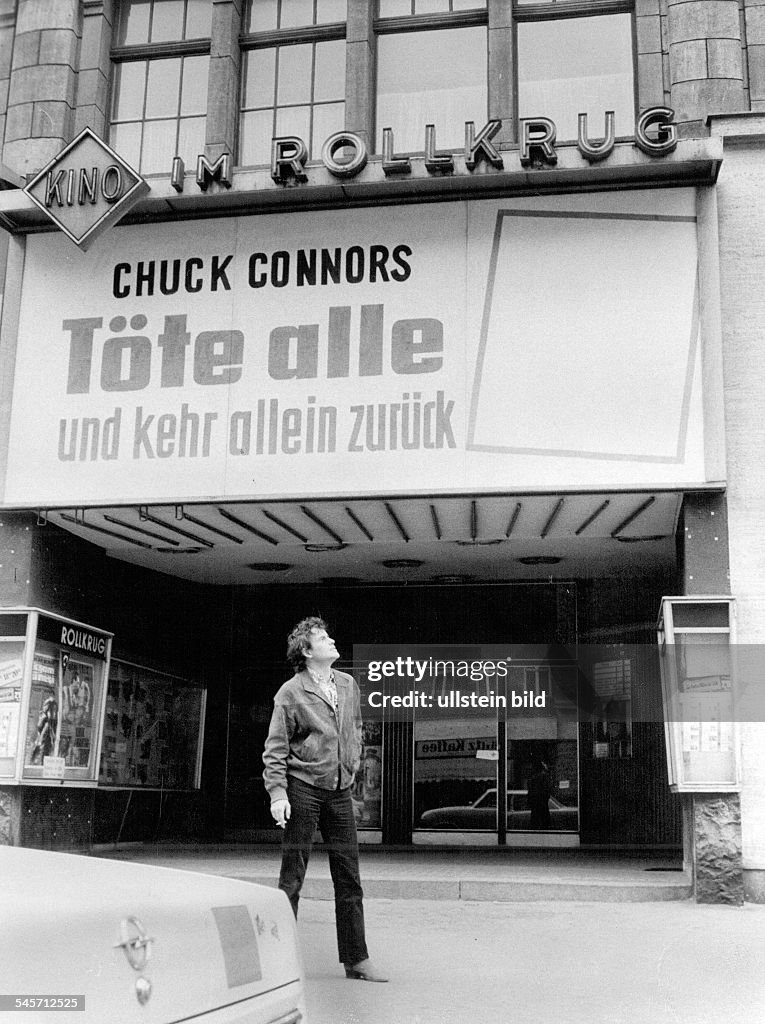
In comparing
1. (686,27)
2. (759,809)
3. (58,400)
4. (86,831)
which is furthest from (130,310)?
(759,809)

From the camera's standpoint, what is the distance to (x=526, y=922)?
327 inches

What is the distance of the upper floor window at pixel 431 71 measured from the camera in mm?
11602

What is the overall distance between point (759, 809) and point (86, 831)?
20.8 feet

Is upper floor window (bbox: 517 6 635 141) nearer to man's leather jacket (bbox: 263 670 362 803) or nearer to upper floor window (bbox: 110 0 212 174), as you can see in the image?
A: upper floor window (bbox: 110 0 212 174)

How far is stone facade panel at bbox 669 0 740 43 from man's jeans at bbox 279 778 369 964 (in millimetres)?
8285

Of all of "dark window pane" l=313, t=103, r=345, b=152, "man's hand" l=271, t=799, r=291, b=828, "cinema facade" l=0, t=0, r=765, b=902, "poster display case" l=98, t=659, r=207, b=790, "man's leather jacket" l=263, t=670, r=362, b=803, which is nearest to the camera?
"man's hand" l=271, t=799, r=291, b=828

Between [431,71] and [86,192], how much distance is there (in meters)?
3.80

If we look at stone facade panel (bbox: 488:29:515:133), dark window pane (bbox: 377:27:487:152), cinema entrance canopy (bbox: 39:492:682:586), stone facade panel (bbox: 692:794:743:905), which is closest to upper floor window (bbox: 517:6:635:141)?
stone facade panel (bbox: 488:29:515:133)

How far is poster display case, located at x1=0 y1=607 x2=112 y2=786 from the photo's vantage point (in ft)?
33.7

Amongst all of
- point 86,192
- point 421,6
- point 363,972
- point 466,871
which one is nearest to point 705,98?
point 421,6

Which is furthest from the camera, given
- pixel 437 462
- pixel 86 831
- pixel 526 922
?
pixel 86 831

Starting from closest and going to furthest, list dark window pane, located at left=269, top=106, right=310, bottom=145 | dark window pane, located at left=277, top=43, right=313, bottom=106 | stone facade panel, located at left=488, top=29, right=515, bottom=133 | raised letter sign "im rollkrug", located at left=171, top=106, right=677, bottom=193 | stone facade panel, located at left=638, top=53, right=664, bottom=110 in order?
raised letter sign "im rollkrug", located at left=171, top=106, right=677, bottom=193
stone facade panel, located at left=638, top=53, right=664, bottom=110
stone facade panel, located at left=488, top=29, right=515, bottom=133
dark window pane, located at left=269, top=106, right=310, bottom=145
dark window pane, located at left=277, top=43, right=313, bottom=106

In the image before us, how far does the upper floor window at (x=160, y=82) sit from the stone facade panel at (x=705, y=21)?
4.84 m

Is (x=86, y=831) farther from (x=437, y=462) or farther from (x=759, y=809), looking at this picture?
(x=759, y=809)
